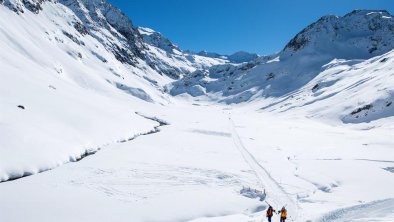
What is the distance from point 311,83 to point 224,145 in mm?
132391

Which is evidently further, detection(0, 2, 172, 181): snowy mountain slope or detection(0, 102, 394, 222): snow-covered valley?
detection(0, 2, 172, 181): snowy mountain slope

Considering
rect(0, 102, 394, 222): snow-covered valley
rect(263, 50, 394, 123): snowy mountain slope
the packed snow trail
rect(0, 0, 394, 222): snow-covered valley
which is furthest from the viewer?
rect(263, 50, 394, 123): snowy mountain slope

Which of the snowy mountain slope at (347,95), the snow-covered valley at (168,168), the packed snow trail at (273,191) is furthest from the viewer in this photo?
the snowy mountain slope at (347,95)

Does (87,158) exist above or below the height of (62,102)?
below

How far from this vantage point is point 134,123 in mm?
66500

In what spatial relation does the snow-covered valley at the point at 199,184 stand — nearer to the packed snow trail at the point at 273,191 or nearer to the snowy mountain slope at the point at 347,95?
the packed snow trail at the point at 273,191

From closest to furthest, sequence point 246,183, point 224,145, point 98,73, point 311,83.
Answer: point 246,183
point 224,145
point 98,73
point 311,83

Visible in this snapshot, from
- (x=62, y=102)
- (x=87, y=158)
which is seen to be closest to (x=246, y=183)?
(x=87, y=158)

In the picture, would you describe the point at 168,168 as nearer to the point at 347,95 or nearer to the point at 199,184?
the point at 199,184

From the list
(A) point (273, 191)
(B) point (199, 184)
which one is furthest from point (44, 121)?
(A) point (273, 191)

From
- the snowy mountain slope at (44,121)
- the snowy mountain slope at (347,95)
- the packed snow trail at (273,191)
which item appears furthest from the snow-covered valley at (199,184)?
the snowy mountain slope at (347,95)

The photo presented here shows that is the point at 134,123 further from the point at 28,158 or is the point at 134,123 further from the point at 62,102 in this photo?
the point at 28,158

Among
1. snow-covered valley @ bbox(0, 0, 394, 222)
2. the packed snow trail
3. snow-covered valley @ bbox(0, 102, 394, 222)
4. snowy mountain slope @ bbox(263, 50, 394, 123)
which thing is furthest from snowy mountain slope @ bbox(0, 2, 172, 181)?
snowy mountain slope @ bbox(263, 50, 394, 123)

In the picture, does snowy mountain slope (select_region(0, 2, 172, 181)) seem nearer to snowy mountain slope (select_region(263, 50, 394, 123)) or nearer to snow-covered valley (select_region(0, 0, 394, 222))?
snow-covered valley (select_region(0, 0, 394, 222))
